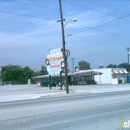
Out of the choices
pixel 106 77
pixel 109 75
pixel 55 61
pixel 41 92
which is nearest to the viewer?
pixel 41 92

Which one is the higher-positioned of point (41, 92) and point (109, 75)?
point (109, 75)

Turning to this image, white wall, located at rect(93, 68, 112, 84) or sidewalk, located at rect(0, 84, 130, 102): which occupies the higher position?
white wall, located at rect(93, 68, 112, 84)

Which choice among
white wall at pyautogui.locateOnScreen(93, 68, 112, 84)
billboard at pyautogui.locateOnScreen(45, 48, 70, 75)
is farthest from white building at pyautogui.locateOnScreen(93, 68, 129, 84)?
billboard at pyautogui.locateOnScreen(45, 48, 70, 75)

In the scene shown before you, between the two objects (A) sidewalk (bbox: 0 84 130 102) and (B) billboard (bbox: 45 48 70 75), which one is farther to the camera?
(B) billboard (bbox: 45 48 70 75)

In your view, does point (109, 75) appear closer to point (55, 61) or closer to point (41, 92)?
point (55, 61)

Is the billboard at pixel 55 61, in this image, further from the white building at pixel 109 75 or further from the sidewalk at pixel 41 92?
the white building at pixel 109 75

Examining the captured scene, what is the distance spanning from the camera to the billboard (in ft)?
139

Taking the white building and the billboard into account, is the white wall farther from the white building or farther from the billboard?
the billboard

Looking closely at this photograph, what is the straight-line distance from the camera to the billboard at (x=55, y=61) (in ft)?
139

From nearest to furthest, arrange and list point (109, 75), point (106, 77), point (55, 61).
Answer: point (55, 61), point (109, 75), point (106, 77)

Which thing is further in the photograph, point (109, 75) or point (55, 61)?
point (109, 75)

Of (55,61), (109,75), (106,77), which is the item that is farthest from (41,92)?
(106,77)

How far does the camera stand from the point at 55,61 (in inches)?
1704

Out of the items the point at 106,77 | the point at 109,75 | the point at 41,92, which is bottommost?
the point at 41,92
